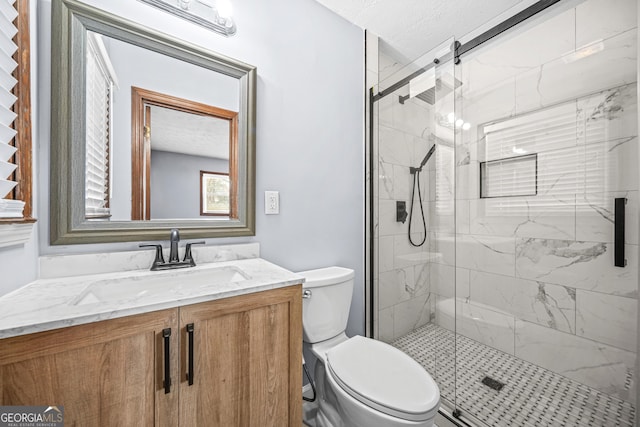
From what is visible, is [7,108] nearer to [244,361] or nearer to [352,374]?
[244,361]

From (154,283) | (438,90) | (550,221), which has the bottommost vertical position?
(154,283)

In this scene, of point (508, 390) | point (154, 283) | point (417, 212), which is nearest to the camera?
point (154, 283)

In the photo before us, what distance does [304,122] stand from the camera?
5.24 feet

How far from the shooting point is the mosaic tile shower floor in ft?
4.52

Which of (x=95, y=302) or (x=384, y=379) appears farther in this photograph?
(x=384, y=379)

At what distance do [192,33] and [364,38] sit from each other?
1209 millimetres

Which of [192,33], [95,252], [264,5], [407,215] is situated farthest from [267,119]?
[407,215]

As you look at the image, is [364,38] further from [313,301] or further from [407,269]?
[313,301]

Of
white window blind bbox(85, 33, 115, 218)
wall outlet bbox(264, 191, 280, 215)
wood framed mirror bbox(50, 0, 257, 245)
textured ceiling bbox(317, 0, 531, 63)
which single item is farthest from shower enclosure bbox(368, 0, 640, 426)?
white window blind bbox(85, 33, 115, 218)

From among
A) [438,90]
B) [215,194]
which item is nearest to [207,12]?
[215,194]


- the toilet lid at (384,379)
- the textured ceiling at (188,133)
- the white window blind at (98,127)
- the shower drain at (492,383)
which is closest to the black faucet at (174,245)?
the white window blind at (98,127)

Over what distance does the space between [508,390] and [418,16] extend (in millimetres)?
2437

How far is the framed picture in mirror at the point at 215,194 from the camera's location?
1.32 metres

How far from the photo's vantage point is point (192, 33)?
127 cm
